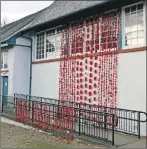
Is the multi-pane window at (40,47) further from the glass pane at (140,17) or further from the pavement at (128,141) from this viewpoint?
the pavement at (128,141)

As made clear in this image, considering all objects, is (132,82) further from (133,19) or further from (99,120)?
(133,19)

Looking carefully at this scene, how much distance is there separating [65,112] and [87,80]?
2473mm

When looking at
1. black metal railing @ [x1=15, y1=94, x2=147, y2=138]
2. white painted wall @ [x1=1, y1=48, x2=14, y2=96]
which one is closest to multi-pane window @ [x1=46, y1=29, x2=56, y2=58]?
white painted wall @ [x1=1, y1=48, x2=14, y2=96]

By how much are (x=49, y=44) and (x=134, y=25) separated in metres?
6.51

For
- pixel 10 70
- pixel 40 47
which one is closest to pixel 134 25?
pixel 40 47

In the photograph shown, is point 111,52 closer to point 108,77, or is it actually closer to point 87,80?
point 108,77

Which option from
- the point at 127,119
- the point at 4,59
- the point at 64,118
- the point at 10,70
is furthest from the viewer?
the point at 4,59

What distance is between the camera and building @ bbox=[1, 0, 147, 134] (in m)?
11.6

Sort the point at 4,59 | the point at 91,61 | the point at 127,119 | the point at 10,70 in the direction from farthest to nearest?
the point at 4,59 < the point at 10,70 < the point at 91,61 < the point at 127,119

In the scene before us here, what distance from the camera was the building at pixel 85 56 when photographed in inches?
456

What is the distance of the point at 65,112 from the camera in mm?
11766

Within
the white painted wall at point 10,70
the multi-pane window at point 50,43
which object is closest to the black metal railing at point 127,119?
the multi-pane window at point 50,43

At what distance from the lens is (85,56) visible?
13.9m

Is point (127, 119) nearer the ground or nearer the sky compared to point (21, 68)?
nearer the ground
